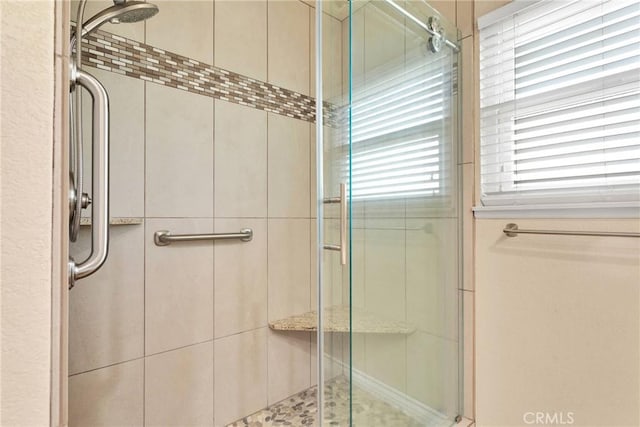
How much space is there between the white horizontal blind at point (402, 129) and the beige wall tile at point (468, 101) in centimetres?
8

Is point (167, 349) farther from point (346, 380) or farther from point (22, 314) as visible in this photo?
point (22, 314)

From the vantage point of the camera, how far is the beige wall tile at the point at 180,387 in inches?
→ 52.5

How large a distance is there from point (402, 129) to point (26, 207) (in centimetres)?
112

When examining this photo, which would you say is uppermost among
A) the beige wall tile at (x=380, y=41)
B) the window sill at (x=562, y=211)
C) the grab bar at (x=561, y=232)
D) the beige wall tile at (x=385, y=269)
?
the beige wall tile at (x=380, y=41)

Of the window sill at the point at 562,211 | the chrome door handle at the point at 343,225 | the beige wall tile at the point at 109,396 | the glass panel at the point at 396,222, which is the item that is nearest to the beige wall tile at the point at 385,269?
the glass panel at the point at 396,222

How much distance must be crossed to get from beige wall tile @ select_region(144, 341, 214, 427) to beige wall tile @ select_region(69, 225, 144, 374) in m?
0.13

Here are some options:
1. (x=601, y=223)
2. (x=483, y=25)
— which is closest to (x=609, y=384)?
(x=601, y=223)

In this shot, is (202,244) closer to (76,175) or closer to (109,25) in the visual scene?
(76,175)

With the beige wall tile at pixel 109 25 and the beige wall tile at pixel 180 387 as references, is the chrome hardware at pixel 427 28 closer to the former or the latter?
the beige wall tile at pixel 109 25

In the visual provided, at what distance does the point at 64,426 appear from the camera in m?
0.43

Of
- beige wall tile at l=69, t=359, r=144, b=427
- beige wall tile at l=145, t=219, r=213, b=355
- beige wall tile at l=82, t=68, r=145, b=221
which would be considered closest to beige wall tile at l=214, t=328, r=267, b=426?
beige wall tile at l=145, t=219, r=213, b=355

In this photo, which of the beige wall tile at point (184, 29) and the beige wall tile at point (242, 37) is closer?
the beige wall tile at point (184, 29)

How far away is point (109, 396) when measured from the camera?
4.03ft

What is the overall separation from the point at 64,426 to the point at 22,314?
0.64ft
